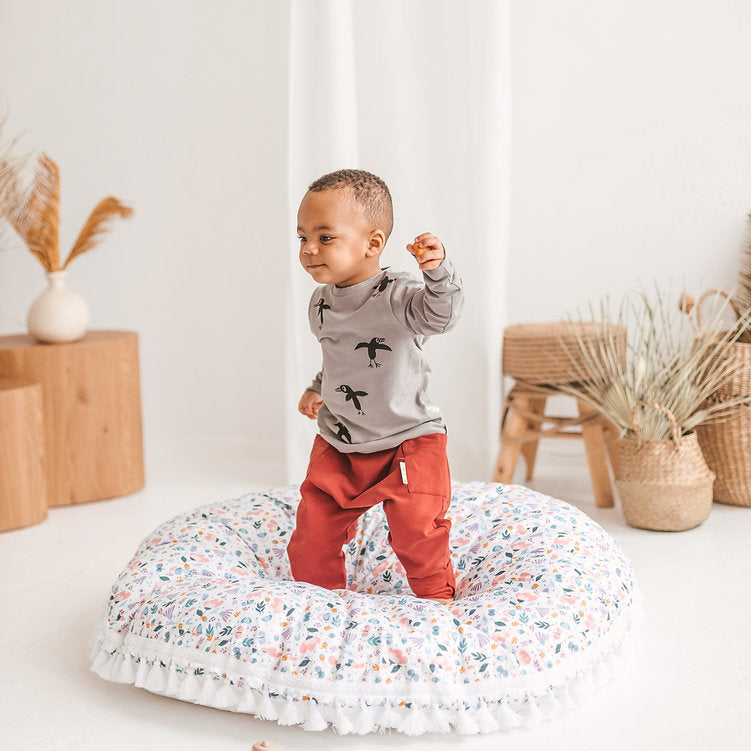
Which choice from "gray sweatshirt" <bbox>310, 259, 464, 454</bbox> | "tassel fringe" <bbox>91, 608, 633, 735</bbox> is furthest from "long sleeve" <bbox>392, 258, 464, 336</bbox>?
"tassel fringe" <bbox>91, 608, 633, 735</bbox>

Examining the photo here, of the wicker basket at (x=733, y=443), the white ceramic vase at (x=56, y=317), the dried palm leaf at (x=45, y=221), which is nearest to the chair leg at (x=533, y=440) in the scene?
the wicker basket at (x=733, y=443)

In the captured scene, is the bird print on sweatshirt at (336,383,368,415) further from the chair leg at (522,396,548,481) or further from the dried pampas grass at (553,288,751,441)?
the chair leg at (522,396,548,481)

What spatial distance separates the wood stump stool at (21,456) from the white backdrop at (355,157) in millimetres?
702

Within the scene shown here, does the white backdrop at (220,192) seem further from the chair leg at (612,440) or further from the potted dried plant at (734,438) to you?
the potted dried plant at (734,438)

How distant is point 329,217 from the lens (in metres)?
1.68

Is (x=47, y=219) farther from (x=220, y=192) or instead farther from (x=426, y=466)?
(x=426, y=466)

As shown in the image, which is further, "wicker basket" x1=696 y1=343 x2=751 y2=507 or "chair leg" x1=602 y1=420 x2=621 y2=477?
"chair leg" x1=602 y1=420 x2=621 y2=477

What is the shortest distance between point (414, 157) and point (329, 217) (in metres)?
1.14

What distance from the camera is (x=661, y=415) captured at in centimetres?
255

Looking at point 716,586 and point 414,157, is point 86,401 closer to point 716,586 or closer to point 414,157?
point 414,157

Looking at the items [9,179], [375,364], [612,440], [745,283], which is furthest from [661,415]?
[9,179]

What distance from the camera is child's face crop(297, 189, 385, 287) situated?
1.68 m

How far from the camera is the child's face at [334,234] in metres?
1.68

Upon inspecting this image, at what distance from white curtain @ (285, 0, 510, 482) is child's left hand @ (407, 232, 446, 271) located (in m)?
1.18
